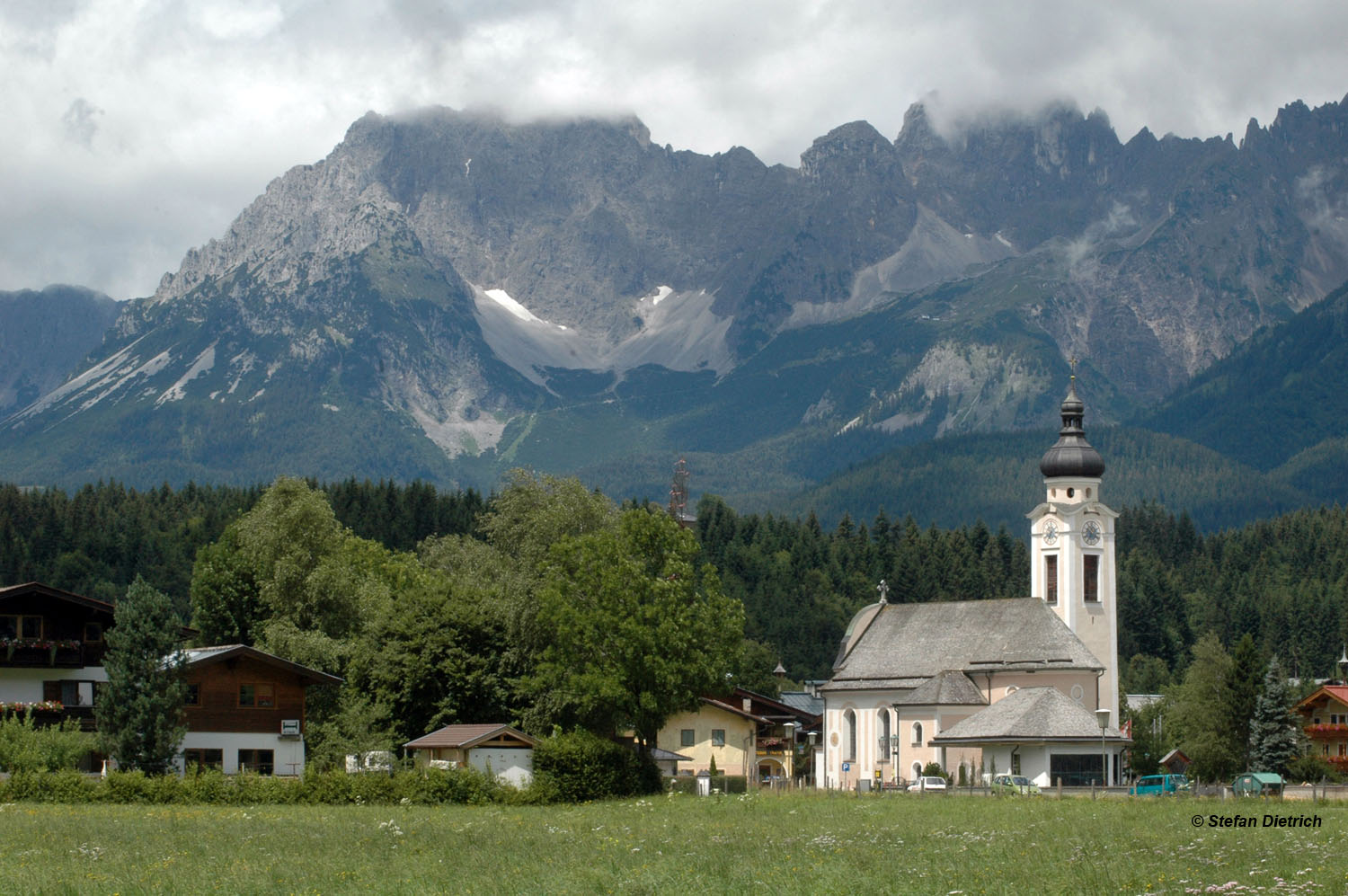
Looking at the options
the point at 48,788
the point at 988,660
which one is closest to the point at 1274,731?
the point at 988,660

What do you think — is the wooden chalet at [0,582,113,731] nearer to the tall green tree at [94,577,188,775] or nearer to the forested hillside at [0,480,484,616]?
the tall green tree at [94,577,188,775]

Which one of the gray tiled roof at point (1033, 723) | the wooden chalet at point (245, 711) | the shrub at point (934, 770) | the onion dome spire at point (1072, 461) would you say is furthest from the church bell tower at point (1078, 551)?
the wooden chalet at point (245, 711)

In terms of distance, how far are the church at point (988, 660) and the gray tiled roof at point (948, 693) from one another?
73 mm

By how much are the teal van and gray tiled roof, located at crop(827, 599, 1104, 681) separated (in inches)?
819

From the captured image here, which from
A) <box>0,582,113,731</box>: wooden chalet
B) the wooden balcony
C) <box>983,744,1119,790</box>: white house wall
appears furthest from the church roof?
<box>0,582,113,731</box>: wooden chalet

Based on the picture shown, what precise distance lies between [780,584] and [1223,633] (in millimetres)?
42096

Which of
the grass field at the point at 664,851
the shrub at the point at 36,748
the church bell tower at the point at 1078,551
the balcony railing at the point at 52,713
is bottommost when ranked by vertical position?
the grass field at the point at 664,851

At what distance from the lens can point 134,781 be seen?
183 feet

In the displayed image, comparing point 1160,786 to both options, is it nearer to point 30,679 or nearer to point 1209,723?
point 1209,723

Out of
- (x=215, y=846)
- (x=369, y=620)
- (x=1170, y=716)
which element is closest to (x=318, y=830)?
(x=215, y=846)

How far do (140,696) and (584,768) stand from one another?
49.4 ft

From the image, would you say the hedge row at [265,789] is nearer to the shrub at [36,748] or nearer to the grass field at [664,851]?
the shrub at [36,748]

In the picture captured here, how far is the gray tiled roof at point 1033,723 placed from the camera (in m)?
85.8

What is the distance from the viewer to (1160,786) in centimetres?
7012
